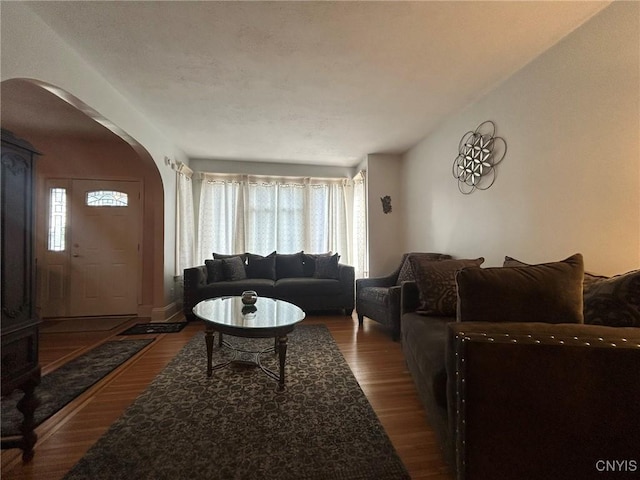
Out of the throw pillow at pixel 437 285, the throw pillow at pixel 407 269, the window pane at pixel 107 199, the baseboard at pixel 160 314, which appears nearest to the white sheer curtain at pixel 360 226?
the throw pillow at pixel 407 269

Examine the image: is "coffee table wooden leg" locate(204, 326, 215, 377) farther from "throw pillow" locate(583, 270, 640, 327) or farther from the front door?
the front door

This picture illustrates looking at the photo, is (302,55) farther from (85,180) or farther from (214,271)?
(85,180)

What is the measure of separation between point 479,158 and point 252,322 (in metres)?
2.64

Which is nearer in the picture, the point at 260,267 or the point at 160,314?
the point at 160,314

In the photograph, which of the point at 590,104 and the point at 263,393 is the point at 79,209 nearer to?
the point at 263,393

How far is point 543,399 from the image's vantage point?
913mm

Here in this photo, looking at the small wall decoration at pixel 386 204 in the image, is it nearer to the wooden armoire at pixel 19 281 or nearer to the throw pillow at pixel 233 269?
the throw pillow at pixel 233 269

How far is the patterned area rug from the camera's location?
3.93ft

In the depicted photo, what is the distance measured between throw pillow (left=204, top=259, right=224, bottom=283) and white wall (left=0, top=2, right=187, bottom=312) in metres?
1.63

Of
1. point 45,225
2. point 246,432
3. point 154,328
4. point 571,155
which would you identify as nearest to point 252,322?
point 246,432

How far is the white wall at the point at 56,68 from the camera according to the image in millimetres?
1519

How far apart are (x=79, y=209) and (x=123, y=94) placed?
2197 millimetres

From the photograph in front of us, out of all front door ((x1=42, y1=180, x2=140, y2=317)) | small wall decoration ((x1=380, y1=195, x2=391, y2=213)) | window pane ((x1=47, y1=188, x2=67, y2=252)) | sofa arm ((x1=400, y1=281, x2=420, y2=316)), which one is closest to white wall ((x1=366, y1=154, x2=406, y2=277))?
small wall decoration ((x1=380, y1=195, x2=391, y2=213))

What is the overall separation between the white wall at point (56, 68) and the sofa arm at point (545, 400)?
2.77 metres
